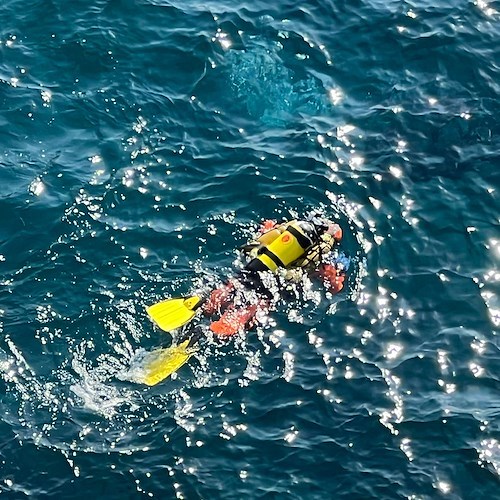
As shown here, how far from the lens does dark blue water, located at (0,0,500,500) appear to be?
41.3ft

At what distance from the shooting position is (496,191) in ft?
55.1

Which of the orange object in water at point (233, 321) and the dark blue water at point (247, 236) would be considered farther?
the orange object in water at point (233, 321)

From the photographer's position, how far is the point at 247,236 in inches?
616

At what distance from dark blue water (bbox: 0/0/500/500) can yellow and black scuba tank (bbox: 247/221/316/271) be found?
0.74 meters

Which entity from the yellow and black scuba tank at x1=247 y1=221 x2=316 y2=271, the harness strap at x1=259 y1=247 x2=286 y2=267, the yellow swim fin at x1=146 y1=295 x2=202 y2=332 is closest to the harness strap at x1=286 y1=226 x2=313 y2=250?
the yellow and black scuba tank at x1=247 y1=221 x2=316 y2=271

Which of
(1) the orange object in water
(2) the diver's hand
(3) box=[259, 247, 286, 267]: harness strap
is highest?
(3) box=[259, 247, 286, 267]: harness strap

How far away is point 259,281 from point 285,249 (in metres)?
0.76

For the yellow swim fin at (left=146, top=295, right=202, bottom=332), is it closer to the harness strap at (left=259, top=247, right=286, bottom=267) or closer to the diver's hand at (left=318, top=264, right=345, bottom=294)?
the harness strap at (left=259, top=247, right=286, bottom=267)

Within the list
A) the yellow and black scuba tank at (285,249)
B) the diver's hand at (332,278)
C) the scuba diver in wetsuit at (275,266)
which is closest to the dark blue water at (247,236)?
the diver's hand at (332,278)

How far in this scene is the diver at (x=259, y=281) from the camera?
1380 centimetres

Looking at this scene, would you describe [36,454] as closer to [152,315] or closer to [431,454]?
[152,315]

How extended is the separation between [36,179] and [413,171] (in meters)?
7.96

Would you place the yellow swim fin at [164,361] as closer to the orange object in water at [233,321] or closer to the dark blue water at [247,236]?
the dark blue water at [247,236]

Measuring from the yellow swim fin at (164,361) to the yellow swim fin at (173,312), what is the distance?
37 cm
